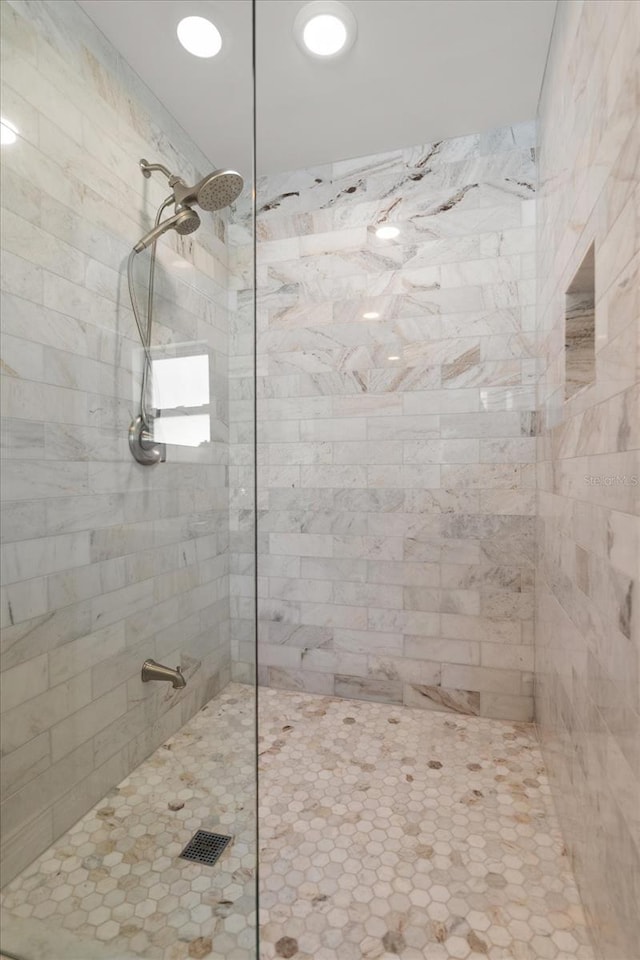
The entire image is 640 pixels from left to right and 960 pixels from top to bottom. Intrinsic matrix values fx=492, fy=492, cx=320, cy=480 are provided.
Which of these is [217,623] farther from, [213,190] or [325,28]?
[325,28]

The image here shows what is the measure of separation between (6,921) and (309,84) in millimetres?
2643

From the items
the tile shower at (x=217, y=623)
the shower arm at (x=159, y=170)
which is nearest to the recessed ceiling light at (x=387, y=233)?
the tile shower at (x=217, y=623)

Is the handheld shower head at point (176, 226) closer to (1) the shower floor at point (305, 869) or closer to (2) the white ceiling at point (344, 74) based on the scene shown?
(2) the white ceiling at point (344, 74)

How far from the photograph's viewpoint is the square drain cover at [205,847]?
108 centimetres

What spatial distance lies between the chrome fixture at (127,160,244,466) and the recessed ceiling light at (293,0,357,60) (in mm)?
900

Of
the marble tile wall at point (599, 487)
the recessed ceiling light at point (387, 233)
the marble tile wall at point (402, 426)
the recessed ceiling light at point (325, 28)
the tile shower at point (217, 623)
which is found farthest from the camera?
the recessed ceiling light at point (387, 233)

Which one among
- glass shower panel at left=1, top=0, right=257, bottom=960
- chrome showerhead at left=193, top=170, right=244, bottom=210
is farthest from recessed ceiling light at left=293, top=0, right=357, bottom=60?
chrome showerhead at left=193, top=170, right=244, bottom=210

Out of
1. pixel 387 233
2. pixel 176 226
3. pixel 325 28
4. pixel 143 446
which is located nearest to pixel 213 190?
pixel 176 226

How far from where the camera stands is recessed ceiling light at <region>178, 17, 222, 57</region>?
1.21 m

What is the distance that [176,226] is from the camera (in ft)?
3.88

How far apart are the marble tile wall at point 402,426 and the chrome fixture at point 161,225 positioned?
119 centimetres

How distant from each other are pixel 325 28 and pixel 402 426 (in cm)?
144

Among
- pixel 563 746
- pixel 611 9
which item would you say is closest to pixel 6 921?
pixel 563 746

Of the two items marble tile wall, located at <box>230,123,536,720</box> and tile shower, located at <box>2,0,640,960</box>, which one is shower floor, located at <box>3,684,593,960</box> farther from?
marble tile wall, located at <box>230,123,536,720</box>
